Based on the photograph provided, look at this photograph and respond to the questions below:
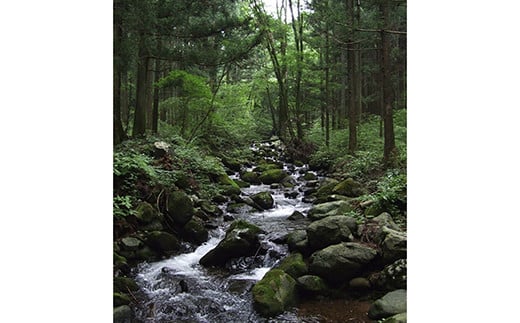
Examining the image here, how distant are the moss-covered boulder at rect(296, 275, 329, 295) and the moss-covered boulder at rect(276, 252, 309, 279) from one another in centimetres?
22

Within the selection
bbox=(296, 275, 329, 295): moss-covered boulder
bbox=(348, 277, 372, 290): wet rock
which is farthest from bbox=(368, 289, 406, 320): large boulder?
bbox=(296, 275, 329, 295): moss-covered boulder

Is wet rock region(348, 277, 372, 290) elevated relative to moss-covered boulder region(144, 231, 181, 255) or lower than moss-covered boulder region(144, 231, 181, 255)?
lower

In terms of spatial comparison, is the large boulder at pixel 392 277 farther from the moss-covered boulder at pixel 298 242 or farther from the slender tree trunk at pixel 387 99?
the slender tree trunk at pixel 387 99

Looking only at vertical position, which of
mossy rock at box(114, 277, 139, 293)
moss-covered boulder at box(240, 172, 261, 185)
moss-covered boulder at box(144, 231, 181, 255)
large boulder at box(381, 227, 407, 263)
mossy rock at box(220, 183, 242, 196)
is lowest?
mossy rock at box(114, 277, 139, 293)

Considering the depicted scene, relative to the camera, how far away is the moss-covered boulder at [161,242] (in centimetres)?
561

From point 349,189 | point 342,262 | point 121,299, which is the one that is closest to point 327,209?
point 349,189

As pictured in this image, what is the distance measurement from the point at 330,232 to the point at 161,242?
241 cm

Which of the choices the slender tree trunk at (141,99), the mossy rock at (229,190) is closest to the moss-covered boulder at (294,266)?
the mossy rock at (229,190)

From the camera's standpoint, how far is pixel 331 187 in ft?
29.4

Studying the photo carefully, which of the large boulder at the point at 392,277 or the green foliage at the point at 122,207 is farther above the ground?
the green foliage at the point at 122,207

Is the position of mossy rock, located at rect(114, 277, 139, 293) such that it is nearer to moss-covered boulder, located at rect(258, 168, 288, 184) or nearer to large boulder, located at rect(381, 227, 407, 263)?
large boulder, located at rect(381, 227, 407, 263)

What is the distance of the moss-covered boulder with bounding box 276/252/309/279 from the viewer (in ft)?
15.8

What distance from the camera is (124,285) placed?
14.9ft

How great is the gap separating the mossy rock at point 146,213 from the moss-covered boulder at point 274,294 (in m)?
2.14
